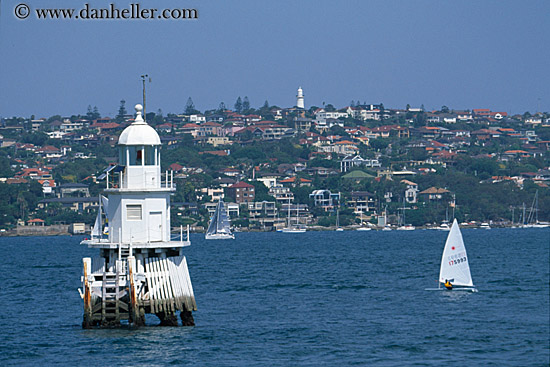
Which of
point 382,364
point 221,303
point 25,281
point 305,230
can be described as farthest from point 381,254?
point 305,230

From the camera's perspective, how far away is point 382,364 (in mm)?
28797

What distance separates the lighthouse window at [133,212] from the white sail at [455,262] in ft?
64.8

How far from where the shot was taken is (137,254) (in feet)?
105

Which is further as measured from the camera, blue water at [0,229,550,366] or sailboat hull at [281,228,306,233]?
sailboat hull at [281,228,306,233]

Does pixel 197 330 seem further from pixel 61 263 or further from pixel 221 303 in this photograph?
pixel 61 263

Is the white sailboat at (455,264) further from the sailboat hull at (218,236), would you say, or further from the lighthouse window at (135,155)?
the sailboat hull at (218,236)

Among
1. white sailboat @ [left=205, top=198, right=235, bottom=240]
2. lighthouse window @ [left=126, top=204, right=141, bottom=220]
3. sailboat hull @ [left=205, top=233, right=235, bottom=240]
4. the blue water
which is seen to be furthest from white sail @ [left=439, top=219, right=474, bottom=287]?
sailboat hull @ [left=205, top=233, right=235, bottom=240]

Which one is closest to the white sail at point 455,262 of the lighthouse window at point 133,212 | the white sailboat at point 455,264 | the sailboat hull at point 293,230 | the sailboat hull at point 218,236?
the white sailboat at point 455,264

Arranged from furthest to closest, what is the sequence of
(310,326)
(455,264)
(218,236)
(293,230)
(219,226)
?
1. (293,230)
2. (219,226)
3. (218,236)
4. (455,264)
5. (310,326)

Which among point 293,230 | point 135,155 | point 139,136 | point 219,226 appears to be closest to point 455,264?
point 135,155

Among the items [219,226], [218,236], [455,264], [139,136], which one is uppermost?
[139,136]

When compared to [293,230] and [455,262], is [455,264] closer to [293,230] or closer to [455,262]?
[455,262]

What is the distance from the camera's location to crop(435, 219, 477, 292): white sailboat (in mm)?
48291

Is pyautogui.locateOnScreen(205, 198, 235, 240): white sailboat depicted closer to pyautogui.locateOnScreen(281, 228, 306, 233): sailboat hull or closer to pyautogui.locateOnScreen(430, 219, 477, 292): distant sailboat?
pyautogui.locateOnScreen(281, 228, 306, 233): sailboat hull
